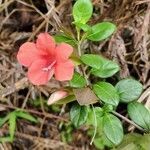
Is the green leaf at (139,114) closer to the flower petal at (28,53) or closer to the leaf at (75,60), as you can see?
the leaf at (75,60)

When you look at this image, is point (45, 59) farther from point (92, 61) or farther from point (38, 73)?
point (92, 61)

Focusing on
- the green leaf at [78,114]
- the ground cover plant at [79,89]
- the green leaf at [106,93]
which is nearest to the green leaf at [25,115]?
the ground cover plant at [79,89]

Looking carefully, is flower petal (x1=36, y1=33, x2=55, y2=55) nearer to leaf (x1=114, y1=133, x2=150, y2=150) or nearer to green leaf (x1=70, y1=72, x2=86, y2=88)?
green leaf (x1=70, y1=72, x2=86, y2=88)

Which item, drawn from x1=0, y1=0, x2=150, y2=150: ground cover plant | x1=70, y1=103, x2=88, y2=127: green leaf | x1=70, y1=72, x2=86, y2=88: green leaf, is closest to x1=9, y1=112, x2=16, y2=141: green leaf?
x1=0, y1=0, x2=150, y2=150: ground cover plant

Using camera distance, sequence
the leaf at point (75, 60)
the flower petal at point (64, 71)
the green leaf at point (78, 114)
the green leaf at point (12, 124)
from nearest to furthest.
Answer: the flower petal at point (64, 71), the leaf at point (75, 60), the green leaf at point (78, 114), the green leaf at point (12, 124)

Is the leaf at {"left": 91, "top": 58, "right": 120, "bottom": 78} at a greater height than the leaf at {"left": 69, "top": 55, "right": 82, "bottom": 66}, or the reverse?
the leaf at {"left": 69, "top": 55, "right": 82, "bottom": 66}

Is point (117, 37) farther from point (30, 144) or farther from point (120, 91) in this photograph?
point (30, 144)
